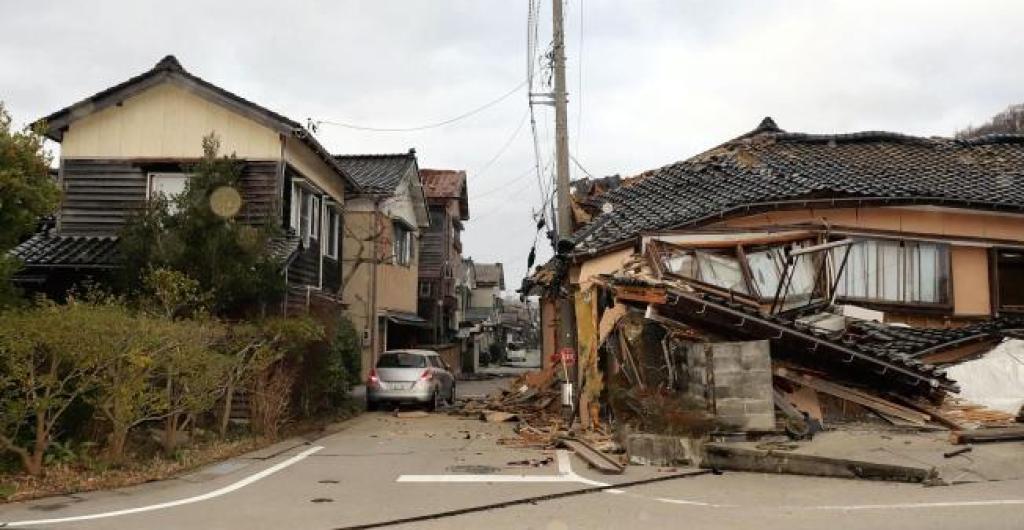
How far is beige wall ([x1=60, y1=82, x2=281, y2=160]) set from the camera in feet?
60.2

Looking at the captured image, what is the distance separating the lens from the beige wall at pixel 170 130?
18.3 m

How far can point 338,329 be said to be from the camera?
18.1 meters

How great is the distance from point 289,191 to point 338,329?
3.60m

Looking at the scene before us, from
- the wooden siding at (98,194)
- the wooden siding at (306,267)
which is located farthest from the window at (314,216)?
the wooden siding at (98,194)

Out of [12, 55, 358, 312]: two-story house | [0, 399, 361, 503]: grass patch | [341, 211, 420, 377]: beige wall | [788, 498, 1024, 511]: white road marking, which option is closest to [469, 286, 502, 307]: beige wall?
[341, 211, 420, 377]: beige wall

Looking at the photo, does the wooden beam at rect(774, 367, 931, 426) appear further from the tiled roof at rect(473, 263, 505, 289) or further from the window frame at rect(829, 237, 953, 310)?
the tiled roof at rect(473, 263, 505, 289)

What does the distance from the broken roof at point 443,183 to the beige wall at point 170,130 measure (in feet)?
69.1

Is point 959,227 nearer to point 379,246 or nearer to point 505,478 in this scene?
point 505,478

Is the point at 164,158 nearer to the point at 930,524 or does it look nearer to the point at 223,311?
the point at 223,311

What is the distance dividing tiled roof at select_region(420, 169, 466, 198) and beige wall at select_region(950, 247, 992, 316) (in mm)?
27361

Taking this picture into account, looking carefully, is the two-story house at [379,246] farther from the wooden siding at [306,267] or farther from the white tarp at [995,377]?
the white tarp at [995,377]

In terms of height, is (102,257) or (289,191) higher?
(289,191)

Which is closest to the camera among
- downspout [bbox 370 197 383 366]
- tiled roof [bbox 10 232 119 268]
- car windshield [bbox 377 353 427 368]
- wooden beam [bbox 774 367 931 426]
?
wooden beam [bbox 774 367 931 426]

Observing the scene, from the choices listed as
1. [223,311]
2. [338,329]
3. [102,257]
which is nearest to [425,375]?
[338,329]
